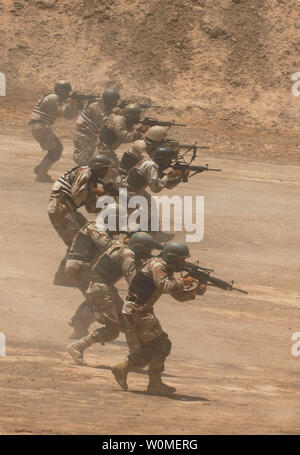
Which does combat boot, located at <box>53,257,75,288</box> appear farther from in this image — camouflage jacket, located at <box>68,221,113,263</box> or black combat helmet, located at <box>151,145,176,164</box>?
camouflage jacket, located at <box>68,221,113,263</box>

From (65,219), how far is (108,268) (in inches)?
107

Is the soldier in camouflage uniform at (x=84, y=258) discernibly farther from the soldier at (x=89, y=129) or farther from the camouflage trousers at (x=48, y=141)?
the camouflage trousers at (x=48, y=141)

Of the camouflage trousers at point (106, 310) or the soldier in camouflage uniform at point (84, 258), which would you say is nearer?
the camouflage trousers at point (106, 310)

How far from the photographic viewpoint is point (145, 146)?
1788 cm

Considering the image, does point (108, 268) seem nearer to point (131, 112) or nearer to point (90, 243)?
point (90, 243)

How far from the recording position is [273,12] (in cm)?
3422

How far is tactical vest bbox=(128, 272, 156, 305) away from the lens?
1131 cm

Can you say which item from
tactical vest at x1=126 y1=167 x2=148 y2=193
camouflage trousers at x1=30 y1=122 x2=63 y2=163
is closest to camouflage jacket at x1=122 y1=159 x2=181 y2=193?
tactical vest at x1=126 y1=167 x2=148 y2=193

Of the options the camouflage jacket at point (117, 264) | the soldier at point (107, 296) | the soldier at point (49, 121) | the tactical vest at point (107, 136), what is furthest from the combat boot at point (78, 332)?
the soldier at point (49, 121)

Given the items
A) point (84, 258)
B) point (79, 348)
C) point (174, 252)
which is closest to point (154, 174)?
point (84, 258)

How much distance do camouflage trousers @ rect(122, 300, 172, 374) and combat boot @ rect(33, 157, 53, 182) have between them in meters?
12.1

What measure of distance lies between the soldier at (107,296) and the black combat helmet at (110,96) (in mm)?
8932

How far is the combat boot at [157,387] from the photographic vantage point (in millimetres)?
11398
